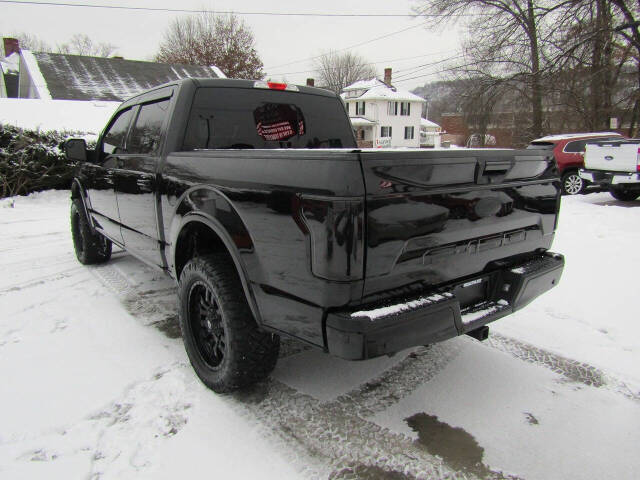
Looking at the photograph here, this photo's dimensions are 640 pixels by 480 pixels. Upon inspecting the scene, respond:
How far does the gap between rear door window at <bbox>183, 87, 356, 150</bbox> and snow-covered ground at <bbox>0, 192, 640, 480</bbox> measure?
61.6 inches

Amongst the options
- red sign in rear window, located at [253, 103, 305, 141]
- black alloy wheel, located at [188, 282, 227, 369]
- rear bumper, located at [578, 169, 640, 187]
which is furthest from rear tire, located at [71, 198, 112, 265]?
rear bumper, located at [578, 169, 640, 187]

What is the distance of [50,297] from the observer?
4.16 m

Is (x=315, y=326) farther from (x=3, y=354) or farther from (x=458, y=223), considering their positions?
(x=3, y=354)

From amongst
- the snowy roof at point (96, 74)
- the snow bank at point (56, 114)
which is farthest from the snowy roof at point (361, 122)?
the snow bank at point (56, 114)

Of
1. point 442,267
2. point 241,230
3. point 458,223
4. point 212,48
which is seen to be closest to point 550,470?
point 442,267

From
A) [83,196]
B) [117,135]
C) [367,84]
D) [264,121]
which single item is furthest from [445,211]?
[367,84]

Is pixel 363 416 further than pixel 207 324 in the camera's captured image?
No

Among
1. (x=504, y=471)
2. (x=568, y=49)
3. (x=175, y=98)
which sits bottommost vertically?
(x=504, y=471)

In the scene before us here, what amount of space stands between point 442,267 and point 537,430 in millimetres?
1020

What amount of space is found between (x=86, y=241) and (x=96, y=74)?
2389cm

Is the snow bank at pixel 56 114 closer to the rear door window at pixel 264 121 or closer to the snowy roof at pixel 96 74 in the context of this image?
the snowy roof at pixel 96 74

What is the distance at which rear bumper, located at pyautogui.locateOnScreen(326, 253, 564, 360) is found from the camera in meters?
1.73

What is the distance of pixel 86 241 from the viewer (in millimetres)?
5082

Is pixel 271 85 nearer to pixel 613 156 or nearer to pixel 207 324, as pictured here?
pixel 207 324
